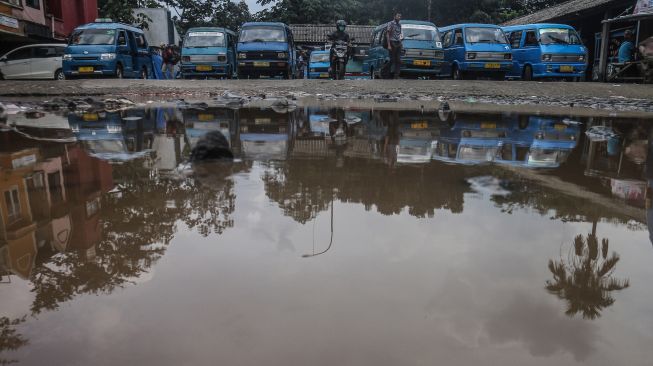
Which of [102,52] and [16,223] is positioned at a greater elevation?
[102,52]

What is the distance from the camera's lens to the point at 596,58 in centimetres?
1947

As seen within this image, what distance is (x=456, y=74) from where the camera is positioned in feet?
46.7

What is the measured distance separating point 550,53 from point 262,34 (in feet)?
25.2

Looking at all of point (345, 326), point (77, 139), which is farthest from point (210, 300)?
point (77, 139)

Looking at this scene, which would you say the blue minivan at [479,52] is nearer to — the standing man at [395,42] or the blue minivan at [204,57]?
the standing man at [395,42]

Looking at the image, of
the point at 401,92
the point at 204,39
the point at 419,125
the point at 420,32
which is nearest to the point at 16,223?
the point at 419,125

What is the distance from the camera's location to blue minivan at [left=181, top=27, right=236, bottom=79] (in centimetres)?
1425

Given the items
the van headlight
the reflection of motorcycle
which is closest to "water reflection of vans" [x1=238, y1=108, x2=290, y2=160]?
the reflection of motorcycle

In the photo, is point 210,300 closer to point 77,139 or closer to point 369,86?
point 77,139

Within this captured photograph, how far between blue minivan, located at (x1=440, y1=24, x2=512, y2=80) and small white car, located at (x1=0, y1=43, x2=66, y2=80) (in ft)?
39.6

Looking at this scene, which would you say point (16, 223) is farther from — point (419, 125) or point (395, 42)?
point (395, 42)

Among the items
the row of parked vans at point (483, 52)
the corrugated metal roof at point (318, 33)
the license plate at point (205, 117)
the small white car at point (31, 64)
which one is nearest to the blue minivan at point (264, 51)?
the row of parked vans at point (483, 52)

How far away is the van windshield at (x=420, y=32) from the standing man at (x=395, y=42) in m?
0.85

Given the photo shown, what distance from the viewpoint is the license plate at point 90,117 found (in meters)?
5.89
